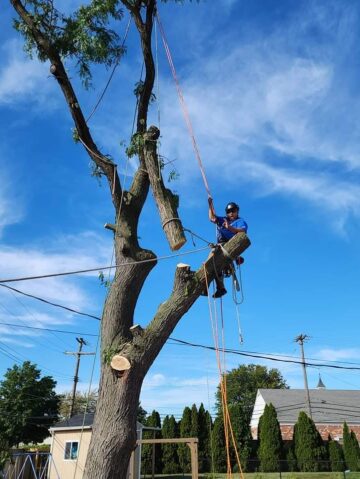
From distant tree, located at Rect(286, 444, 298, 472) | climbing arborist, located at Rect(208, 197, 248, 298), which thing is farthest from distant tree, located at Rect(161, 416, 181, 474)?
climbing arborist, located at Rect(208, 197, 248, 298)

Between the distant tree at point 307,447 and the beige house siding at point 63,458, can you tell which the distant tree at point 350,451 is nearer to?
the distant tree at point 307,447

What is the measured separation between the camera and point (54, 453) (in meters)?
21.5

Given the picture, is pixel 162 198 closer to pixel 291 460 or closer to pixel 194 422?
pixel 194 422

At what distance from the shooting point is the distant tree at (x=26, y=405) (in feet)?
102

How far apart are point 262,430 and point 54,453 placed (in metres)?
11.0

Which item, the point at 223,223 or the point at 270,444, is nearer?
the point at 223,223

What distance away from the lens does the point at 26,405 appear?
31.5 meters

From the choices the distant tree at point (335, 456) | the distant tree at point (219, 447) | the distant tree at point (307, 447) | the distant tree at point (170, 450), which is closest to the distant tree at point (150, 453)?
the distant tree at point (170, 450)

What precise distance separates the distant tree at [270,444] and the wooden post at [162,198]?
76.5 feet

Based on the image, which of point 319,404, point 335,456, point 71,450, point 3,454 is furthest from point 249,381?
point 3,454

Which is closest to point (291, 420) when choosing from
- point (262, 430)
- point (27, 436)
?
point (262, 430)

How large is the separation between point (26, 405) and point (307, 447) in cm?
1688

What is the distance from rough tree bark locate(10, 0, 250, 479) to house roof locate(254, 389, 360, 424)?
104ft

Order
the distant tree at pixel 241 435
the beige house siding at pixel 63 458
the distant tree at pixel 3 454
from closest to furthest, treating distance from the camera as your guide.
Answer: the distant tree at pixel 3 454, the beige house siding at pixel 63 458, the distant tree at pixel 241 435
